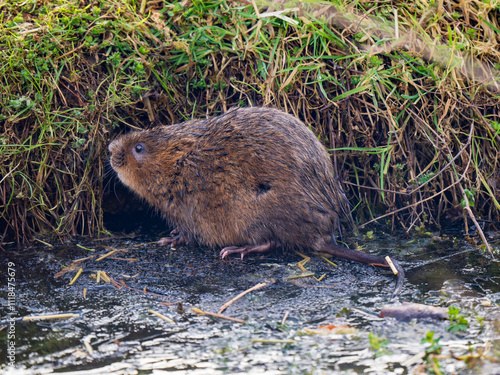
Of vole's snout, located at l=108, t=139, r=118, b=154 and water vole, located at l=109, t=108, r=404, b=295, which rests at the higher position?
vole's snout, located at l=108, t=139, r=118, b=154

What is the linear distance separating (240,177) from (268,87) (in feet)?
2.81

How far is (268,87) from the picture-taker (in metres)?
3.88

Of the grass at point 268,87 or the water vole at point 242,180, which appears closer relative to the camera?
the water vole at point 242,180

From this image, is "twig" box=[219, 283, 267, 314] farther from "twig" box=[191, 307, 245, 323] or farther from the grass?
the grass

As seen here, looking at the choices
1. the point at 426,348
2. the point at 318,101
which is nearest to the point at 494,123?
the point at 318,101

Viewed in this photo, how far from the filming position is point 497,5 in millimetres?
4016

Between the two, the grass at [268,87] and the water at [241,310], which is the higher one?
the grass at [268,87]

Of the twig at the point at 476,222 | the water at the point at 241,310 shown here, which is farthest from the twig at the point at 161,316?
the twig at the point at 476,222

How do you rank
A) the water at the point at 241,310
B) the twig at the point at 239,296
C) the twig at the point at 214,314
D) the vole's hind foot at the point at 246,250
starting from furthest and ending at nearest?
the vole's hind foot at the point at 246,250, the twig at the point at 239,296, the twig at the point at 214,314, the water at the point at 241,310

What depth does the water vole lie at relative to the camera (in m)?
3.36

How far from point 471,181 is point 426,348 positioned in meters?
2.18

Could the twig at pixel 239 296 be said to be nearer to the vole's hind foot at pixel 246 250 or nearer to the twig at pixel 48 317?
the vole's hind foot at pixel 246 250

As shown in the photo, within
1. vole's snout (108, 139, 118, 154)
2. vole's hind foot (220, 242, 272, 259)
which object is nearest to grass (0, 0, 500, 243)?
vole's snout (108, 139, 118, 154)

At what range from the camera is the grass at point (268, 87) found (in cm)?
372
